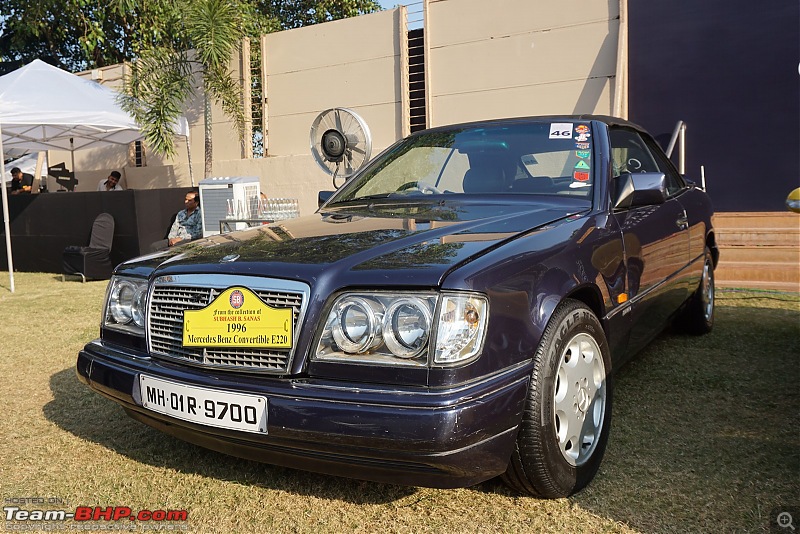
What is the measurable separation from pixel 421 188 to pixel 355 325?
1.53 m

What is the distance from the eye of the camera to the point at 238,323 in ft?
7.20

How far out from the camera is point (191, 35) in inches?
485

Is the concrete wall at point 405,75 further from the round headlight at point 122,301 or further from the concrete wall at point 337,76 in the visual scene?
the round headlight at point 122,301

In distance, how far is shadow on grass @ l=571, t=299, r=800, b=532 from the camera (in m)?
2.34

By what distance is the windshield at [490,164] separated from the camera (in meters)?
3.14

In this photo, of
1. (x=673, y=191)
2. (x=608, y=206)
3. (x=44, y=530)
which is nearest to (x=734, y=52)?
(x=673, y=191)

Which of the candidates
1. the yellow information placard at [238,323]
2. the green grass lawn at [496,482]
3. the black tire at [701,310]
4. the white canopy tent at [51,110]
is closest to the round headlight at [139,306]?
the yellow information placard at [238,323]

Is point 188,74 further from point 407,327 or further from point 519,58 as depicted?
point 407,327

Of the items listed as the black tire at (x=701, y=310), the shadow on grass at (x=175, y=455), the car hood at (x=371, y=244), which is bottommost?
the shadow on grass at (x=175, y=455)

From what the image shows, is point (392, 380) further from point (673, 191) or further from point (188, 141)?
point (188, 141)

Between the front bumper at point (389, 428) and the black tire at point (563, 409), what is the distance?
0.38ft

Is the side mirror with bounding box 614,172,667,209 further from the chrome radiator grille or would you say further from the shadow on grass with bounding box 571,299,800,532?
the chrome radiator grille

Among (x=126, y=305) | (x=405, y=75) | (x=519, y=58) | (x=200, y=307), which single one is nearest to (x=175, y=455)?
(x=126, y=305)

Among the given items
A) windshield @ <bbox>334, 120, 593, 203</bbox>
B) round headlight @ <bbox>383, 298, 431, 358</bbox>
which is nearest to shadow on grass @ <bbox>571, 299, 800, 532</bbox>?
round headlight @ <bbox>383, 298, 431, 358</bbox>
